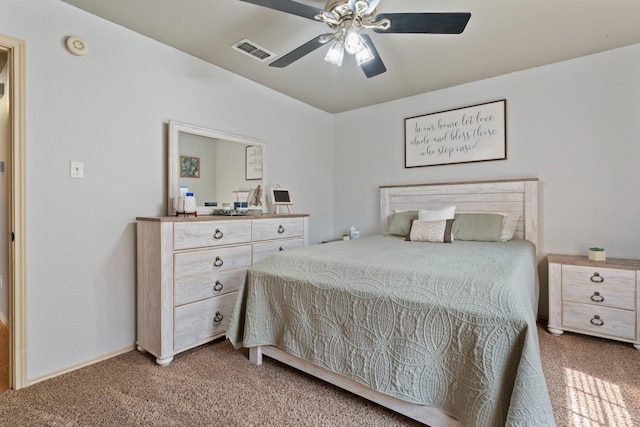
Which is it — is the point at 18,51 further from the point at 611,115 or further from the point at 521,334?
the point at 611,115

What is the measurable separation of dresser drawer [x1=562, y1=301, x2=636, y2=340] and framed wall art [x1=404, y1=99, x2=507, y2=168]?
146 centimetres

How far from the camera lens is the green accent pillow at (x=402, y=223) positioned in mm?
3014

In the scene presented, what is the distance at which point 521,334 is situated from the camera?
106cm

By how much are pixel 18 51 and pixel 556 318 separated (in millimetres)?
4060

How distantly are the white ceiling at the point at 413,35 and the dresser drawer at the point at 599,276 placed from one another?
175cm

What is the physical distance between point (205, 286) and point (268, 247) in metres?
0.64

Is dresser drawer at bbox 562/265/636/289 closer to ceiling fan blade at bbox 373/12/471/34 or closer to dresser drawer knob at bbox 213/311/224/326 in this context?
ceiling fan blade at bbox 373/12/471/34

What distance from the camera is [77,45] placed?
1.88m

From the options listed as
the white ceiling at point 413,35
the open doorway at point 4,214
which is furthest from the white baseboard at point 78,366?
the white ceiling at point 413,35

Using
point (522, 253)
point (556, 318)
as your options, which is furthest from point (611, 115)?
point (556, 318)

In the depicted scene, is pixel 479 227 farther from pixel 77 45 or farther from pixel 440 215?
pixel 77 45

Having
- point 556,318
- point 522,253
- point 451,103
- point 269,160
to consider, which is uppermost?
point 451,103

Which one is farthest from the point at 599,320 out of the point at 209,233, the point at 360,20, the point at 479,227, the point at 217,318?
the point at 209,233

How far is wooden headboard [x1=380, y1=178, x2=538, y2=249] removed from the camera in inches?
107
